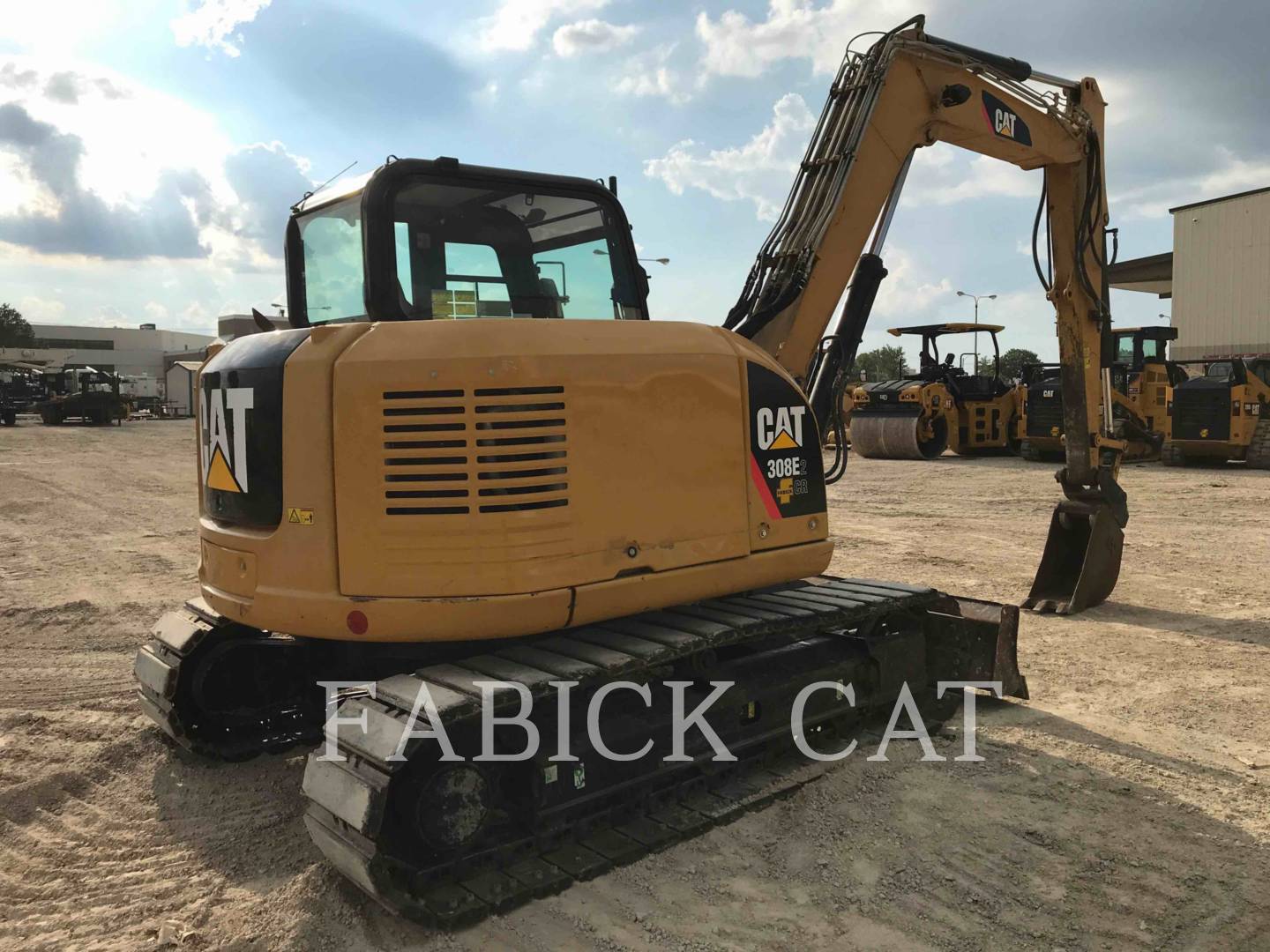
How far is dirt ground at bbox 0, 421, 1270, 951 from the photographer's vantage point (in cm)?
331

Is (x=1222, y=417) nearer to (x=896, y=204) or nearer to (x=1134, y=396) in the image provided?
(x=1134, y=396)

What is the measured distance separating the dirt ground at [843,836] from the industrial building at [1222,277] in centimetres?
3439

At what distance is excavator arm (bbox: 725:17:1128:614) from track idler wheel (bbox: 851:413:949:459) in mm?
13166

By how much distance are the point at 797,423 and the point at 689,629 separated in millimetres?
1177

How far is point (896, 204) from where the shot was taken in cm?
621

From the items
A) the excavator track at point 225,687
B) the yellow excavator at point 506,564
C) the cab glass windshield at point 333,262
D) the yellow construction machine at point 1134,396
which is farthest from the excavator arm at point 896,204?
the yellow construction machine at point 1134,396

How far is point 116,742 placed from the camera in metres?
5.05

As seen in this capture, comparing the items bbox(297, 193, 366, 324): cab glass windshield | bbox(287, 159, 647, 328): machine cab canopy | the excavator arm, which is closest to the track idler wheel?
the excavator arm

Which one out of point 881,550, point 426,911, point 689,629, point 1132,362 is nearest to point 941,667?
point 689,629

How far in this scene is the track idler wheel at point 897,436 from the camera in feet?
68.9

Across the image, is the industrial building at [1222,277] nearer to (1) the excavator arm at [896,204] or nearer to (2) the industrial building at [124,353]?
(1) the excavator arm at [896,204]

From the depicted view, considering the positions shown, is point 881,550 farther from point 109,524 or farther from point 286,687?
point 109,524

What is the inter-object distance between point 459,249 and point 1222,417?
706 inches

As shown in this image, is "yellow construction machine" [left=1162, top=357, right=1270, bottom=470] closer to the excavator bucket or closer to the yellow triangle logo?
the excavator bucket
